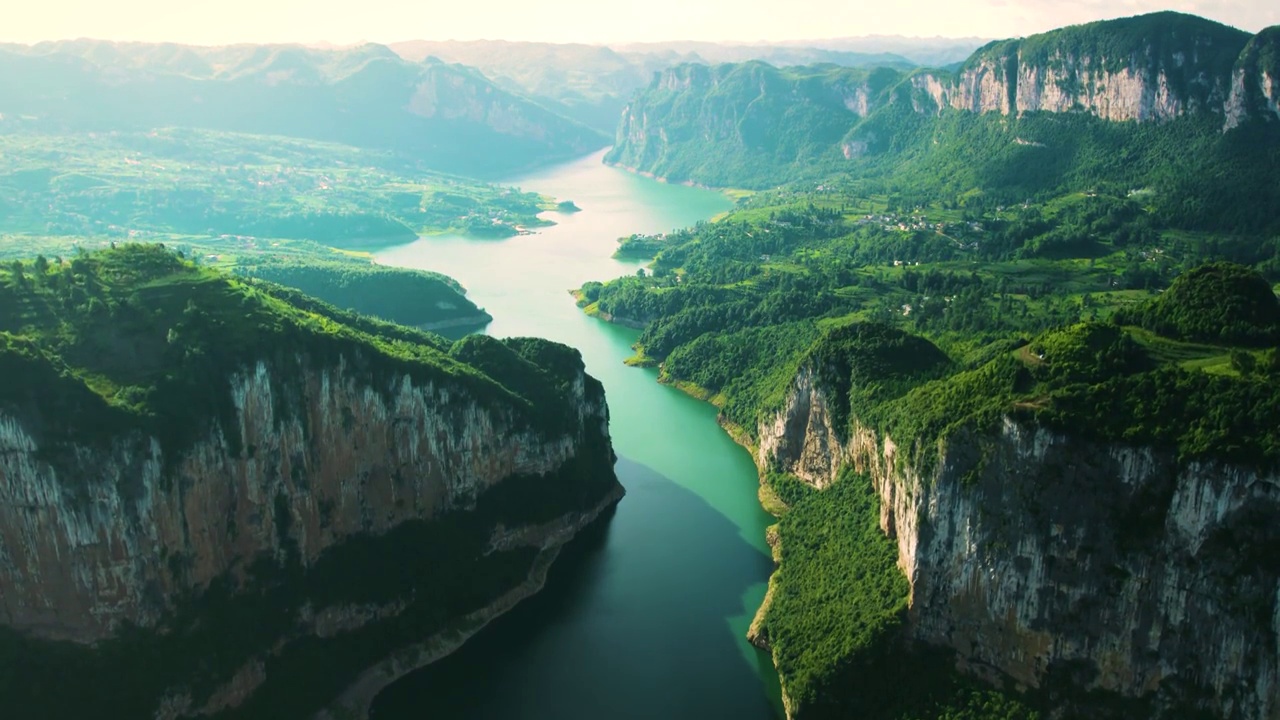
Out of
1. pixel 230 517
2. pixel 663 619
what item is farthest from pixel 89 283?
pixel 663 619

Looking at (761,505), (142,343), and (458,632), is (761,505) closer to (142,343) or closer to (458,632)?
(458,632)

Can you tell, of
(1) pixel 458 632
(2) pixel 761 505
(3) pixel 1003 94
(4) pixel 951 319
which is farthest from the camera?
(3) pixel 1003 94

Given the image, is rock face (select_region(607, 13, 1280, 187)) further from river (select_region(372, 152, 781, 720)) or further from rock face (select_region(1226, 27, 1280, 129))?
river (select_region(372, 152, 781, 720))

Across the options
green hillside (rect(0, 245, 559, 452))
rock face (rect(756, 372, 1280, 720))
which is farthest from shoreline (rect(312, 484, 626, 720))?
rock face (rect(756, 372, 1280, 720))

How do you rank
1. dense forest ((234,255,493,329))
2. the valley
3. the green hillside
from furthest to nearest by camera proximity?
dense forest ((234,255,493,329))
the green hillside
the valley

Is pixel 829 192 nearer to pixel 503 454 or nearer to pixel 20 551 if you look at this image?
pixel 503 454

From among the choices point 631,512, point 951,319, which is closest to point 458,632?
point 631,512
